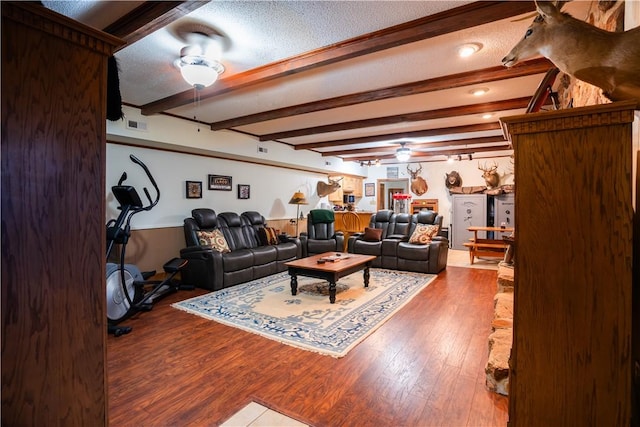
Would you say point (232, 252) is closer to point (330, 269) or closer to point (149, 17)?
point (330, 269)

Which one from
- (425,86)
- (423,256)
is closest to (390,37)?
(425,86)

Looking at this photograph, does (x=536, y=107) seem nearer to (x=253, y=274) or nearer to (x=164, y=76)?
(x=164, y=76)

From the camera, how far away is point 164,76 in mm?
3137

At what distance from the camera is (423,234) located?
5.76 metres

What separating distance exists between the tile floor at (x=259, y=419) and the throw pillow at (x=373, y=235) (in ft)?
14.6

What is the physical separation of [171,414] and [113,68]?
1903 millimetres

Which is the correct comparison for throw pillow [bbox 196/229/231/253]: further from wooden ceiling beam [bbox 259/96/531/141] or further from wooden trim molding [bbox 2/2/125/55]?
wooden trim molding [bbox 2/2/125/55]

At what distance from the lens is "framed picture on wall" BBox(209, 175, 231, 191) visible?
5660mm

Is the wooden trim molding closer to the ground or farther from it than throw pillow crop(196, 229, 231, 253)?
farther from it

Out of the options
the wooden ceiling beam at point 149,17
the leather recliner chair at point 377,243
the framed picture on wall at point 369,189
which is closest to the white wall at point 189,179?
the leather recliner chair at point 377,243

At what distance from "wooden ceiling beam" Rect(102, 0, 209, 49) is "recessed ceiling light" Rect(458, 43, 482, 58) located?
196cm

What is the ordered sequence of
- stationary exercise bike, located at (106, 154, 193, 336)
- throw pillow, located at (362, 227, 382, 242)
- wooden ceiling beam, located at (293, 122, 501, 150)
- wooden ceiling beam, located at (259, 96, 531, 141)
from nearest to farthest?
stationary exercise bike, located at (106, 154, 193, 336) < wooden ceiling beam, located at (259, 96, 531, 141) < wooden ceiling beam, located at (293, 122, 501, 150) < throw pillow, located at (362, 227, 382, 242)

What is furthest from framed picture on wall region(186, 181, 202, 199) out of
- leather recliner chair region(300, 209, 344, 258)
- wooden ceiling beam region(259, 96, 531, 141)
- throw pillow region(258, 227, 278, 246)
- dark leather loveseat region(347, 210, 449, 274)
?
dark leather loveseat region(347, 210, 449, 274)

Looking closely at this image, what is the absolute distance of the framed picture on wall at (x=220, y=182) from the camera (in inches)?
223
